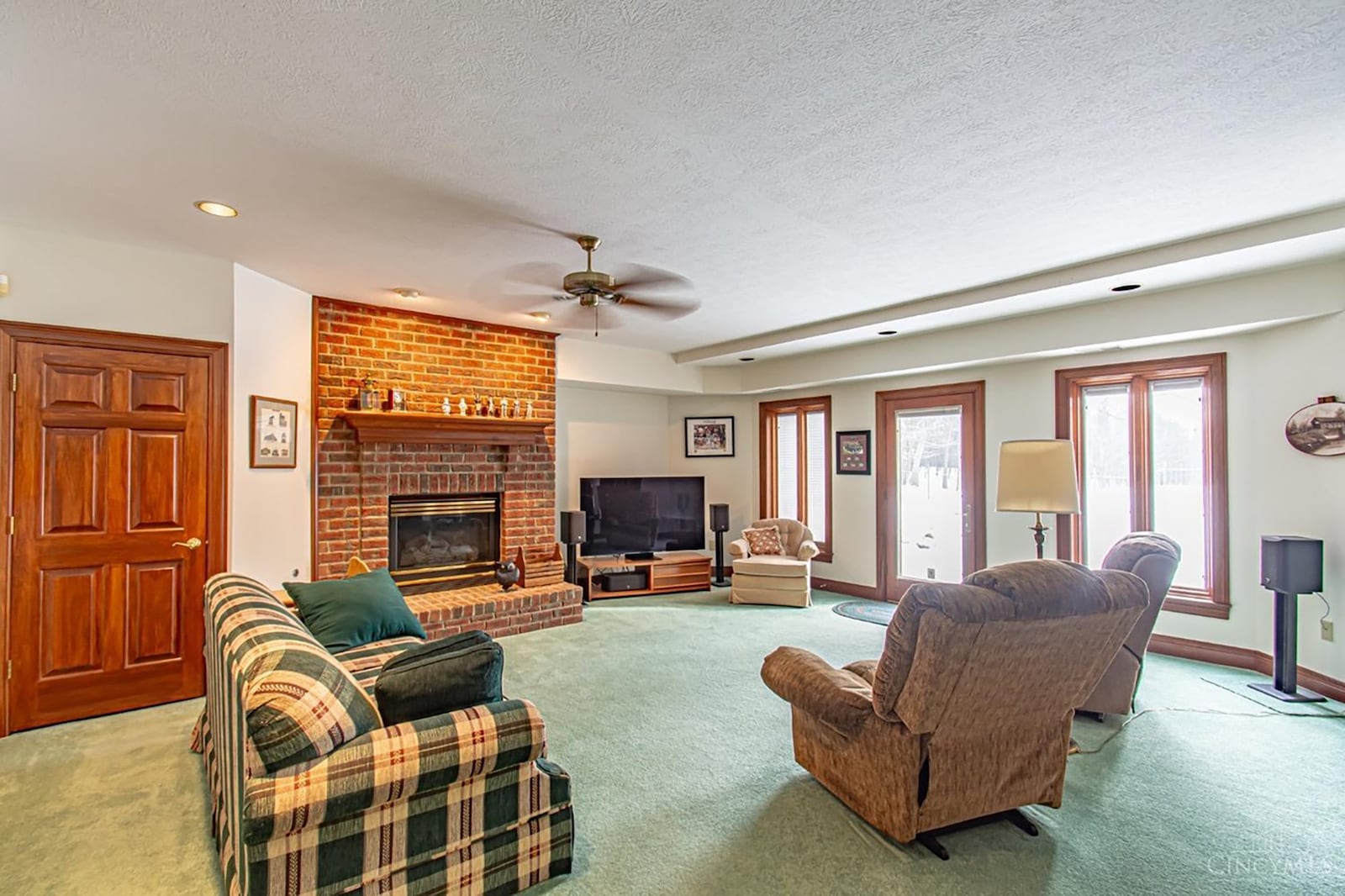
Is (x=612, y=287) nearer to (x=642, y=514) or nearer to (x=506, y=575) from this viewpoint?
(x=506, y=575)

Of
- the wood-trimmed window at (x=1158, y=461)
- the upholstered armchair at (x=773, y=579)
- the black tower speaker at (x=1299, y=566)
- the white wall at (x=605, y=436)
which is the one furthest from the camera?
the white wall at (x=605, y=436)

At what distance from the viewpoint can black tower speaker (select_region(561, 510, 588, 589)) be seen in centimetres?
607

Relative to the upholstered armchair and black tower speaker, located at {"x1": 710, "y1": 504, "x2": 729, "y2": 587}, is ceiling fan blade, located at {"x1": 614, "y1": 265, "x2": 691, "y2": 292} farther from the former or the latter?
black tower speaker, located at {"x1": 710, "y1": 504, "x2": 729, "y2": 587}

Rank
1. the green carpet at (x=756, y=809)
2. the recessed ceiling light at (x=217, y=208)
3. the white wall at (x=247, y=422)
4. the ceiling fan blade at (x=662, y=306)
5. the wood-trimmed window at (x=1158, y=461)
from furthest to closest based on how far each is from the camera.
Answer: the wood-trimmed window at (x=1158, y=461) → the ceiling fan blade at (x=662, y=306) → the white wall at (x=247, y=422) → the recessed ceiling light at (x=217, y=208) → the green carpet at (x=756, y=809)

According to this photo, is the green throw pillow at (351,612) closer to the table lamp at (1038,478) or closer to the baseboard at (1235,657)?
the table lamp at (1038,478)

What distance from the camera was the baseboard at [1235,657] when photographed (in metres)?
3.63

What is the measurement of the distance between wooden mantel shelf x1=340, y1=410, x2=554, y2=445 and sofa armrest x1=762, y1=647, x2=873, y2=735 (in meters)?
3.35

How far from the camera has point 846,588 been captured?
263 inches

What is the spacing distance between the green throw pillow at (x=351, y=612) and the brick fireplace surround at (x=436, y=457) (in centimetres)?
109

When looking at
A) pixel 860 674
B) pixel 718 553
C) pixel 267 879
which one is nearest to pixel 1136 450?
pixel 860 674

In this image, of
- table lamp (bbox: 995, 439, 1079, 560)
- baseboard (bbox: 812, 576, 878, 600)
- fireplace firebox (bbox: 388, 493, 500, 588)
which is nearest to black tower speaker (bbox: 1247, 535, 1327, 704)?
table lamp (bbox: 995, 439, 1079, 560)

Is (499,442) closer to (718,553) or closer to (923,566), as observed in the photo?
(718,553)

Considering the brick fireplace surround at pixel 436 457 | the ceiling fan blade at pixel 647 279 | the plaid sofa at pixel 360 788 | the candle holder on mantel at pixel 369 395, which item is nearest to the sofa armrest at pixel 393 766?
the plaid sofa at pixel 360 788

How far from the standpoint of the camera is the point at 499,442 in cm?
543
